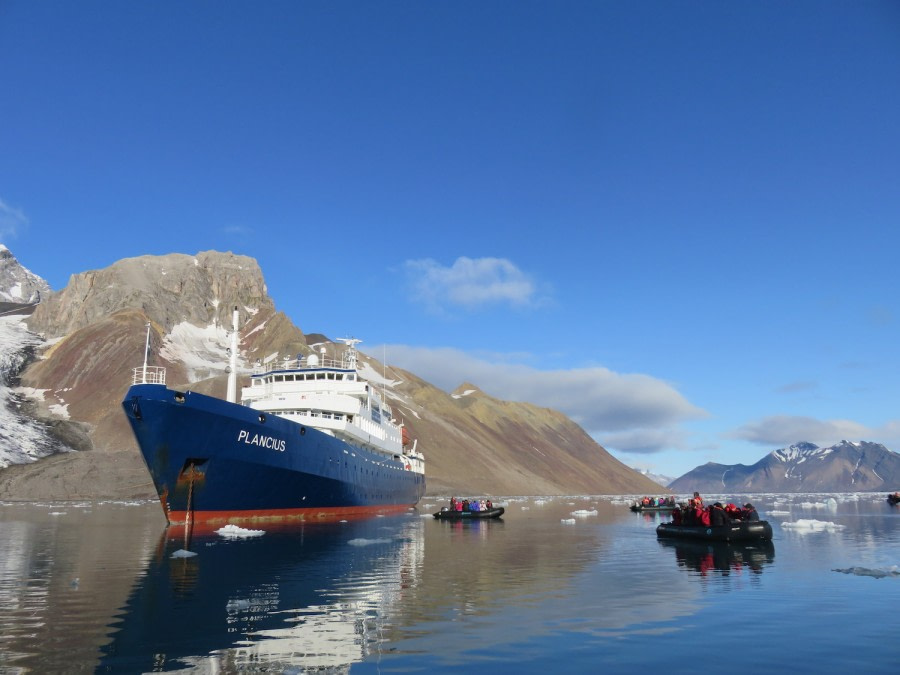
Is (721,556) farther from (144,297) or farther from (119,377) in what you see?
(144,297)

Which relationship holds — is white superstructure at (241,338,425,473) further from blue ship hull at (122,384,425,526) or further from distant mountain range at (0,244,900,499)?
distant mountain range at (0,244,900,499)

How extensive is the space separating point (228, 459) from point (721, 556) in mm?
25115

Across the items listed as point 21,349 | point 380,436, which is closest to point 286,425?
point 380,436

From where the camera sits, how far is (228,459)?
35500mm

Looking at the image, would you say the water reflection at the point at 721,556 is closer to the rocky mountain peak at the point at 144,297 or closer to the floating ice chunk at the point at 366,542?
the floating ice chunk at the point at 366,542

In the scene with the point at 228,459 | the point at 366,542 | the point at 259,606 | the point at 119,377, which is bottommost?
the point at 366,542

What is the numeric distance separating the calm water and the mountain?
78.6 meters

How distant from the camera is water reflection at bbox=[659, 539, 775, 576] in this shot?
22.8 meters

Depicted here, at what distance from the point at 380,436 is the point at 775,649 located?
50146mm

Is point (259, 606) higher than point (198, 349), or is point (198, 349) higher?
point (198, 349)

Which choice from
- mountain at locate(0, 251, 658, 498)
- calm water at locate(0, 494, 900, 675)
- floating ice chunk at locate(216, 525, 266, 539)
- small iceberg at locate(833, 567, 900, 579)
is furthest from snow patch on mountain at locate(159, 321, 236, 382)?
small iceberg at locate(833, 567, 900, 579)

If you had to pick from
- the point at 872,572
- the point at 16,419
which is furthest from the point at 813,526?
the point at 16,419

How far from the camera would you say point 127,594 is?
53.9ft

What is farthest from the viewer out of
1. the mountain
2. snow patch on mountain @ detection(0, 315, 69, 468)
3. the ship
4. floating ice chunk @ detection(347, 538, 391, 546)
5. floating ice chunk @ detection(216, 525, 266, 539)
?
the mountain
